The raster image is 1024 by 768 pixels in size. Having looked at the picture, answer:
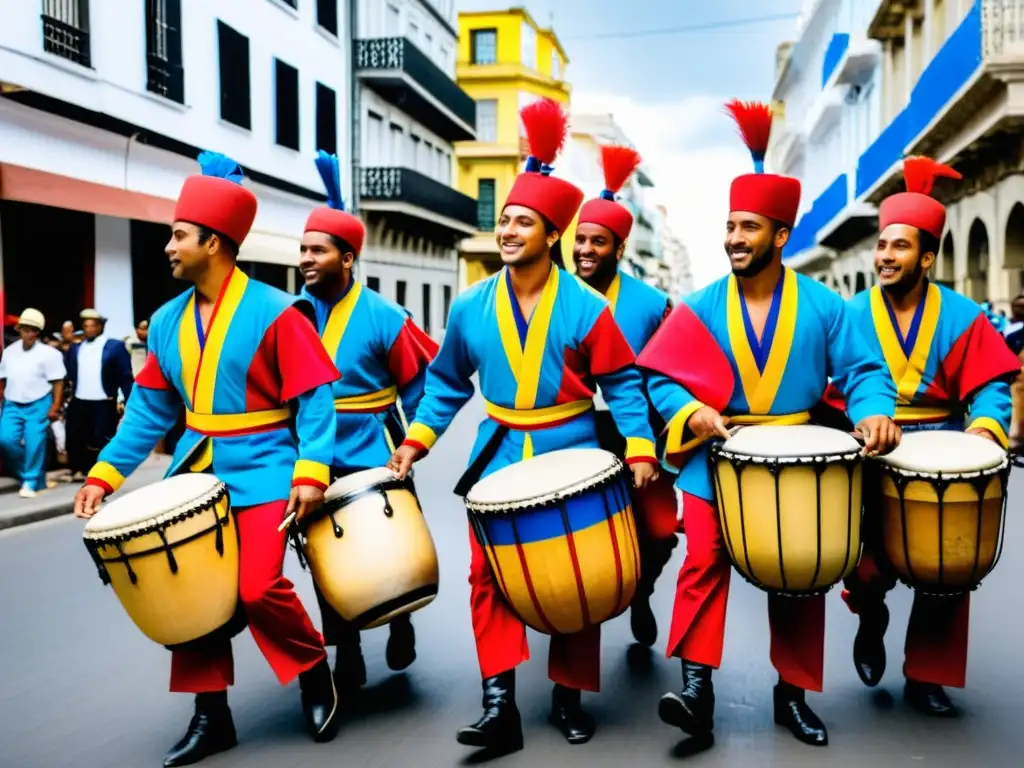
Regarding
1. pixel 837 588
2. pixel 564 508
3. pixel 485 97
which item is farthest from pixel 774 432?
pixel 485 97

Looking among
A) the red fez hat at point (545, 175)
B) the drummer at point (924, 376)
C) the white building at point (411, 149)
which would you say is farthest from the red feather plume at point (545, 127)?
the white building at point (411, 149)

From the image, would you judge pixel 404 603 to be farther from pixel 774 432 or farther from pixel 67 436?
pixel 67 436

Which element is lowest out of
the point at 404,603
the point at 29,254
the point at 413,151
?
the point at 404,603

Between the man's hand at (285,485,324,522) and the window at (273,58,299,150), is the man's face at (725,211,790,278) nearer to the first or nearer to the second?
Answer: the man's hand at (285,485,324,522)

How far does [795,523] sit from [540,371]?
1108mm

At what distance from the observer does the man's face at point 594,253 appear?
231 inches

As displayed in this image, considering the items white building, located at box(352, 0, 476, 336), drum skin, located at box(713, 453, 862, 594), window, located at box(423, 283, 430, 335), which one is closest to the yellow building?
white building, located at box(352, 0, 476, 336)

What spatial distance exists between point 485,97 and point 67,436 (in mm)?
43196

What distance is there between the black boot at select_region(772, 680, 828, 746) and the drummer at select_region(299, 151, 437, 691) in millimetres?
1666

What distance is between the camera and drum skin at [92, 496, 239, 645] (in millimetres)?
3797

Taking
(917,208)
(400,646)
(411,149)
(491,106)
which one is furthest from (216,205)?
(491,106)

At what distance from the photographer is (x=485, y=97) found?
52.5 meters

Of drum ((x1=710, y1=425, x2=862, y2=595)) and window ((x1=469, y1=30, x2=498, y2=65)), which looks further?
window ((x1=469, y1=30, x2=498, y2=65))

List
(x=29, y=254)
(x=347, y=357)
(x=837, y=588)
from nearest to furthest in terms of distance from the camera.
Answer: (x=347, y=357) → (x=837, y=588) → (x=29, y=254)
